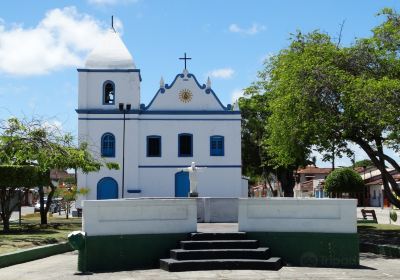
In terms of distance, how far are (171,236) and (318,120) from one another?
25.7 feet

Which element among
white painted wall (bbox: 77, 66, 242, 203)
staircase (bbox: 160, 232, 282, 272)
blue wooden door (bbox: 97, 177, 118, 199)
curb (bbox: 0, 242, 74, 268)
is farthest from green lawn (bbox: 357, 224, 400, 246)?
blue wooden door (bbox: 97, 177, 118, 199)

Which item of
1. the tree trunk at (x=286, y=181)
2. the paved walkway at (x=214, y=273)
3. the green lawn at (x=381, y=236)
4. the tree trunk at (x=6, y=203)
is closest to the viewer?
the paved walkway at (x=214, y=273)

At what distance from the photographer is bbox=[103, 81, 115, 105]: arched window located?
36344mm

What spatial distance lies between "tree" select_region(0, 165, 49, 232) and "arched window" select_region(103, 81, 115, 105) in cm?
1287

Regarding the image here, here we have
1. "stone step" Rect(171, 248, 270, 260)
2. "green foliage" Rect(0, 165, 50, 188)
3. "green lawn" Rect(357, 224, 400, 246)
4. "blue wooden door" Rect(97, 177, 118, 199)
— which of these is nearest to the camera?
"stone step" Rect(171, 248, 270, 260)

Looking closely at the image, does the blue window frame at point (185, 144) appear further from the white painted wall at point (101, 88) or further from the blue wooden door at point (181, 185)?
the white painted wall at point (101, 88)

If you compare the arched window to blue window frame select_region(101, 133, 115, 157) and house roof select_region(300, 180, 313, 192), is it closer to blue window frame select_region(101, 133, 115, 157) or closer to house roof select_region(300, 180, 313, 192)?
blue window frame select_region(101, 133, 115, 157)

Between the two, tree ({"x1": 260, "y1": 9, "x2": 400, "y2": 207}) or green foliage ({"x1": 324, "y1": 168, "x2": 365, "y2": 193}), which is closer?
tree ({"x1": 260, "y1": 9, "x2": 400, "y2": 207})

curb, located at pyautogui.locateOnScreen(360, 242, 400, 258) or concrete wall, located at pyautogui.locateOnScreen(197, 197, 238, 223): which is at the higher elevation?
concrete wall, located at pyautogui.locateOnScreen(197, 197, 238, 223)

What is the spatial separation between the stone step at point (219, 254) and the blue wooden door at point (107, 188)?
2331 cm

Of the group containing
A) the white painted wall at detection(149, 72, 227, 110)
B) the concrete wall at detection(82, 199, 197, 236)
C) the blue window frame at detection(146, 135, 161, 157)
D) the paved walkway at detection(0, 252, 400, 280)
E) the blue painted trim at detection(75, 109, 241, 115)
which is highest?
the white painted wall at detection(149, 72, 227, 110)

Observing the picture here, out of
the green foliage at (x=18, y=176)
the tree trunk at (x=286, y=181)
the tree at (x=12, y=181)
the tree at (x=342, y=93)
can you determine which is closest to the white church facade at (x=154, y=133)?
the tree trunk at (x=286, y=181)

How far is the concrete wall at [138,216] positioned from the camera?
12.9 metres

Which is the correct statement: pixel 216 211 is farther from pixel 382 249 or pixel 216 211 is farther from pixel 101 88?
pixel 101 88
